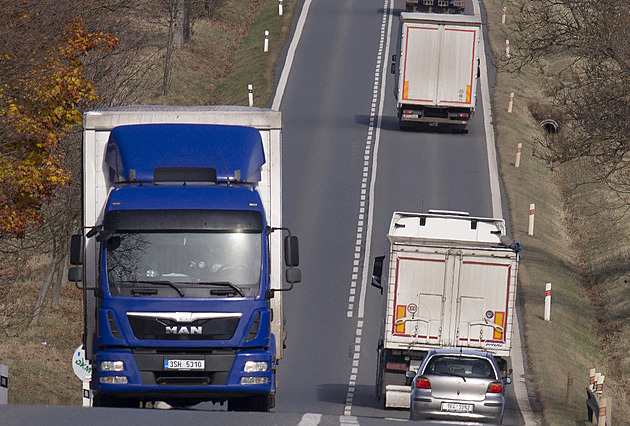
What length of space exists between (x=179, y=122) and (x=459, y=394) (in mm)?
6813

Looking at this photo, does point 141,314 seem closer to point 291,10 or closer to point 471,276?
point 471,276

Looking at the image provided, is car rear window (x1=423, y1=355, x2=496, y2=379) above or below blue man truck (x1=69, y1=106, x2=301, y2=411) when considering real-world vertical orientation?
below

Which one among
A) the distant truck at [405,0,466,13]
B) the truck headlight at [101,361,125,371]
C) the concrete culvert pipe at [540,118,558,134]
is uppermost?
the distant truck at [405,0,466,13]

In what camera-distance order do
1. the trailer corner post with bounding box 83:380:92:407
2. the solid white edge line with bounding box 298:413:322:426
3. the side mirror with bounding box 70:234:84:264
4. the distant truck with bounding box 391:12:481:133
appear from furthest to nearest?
the distant truck with bounding box 391:12:481:133 → the trailer corner post with bounding box 83:380:92:407 → the side mirror with bounding box 70:234:84:264 → the solid white edge line with bounding box 298:413:322:426

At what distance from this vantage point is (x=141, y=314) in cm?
1520

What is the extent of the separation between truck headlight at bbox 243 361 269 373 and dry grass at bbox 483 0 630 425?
401 inches

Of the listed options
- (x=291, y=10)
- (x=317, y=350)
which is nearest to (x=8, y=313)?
(x=317, y=350)

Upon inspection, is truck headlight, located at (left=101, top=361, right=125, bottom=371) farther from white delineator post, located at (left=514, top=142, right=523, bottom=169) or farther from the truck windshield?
white delineator post, located at (left=514, top=142, right=523, bottom=169)

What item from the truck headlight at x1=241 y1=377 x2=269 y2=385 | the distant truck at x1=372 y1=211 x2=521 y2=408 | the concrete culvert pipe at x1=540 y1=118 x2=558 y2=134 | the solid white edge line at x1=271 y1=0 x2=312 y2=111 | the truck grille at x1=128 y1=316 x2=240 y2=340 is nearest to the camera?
the truck grille at x1=128 y1=316 x2=240 y2=340

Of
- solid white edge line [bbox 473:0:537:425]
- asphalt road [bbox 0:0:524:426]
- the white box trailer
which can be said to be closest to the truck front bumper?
the white box trailer

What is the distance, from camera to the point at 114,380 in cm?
1530

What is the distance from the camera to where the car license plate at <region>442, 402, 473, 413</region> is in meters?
20.2

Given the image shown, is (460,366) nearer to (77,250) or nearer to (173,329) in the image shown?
(173,329)

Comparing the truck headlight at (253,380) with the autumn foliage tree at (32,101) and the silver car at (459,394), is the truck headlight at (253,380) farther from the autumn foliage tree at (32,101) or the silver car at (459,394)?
the autumn foliage tree at (32,101)
